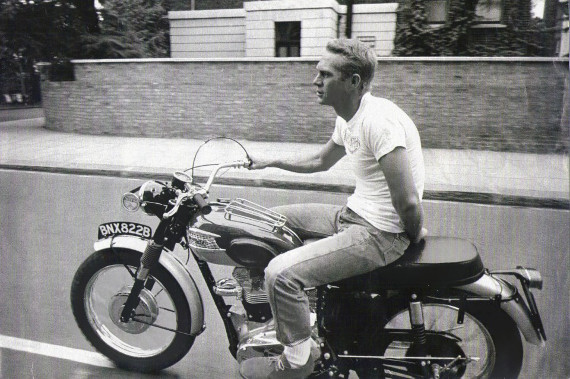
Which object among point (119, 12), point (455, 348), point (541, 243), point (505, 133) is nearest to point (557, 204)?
point (541, 243)

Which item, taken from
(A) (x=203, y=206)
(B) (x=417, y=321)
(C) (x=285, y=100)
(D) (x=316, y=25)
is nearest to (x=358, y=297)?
(B) (x=417, y=321)

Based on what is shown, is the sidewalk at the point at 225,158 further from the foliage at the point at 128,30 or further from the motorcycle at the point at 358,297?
the motorcycle at the point at 358,297

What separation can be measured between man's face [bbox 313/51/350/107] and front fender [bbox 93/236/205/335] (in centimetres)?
97

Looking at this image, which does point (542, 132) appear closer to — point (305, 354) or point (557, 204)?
point (557, 204)

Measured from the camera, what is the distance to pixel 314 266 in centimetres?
180

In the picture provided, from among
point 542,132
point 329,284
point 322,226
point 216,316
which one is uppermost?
point 542,132

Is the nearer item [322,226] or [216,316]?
[322,226]

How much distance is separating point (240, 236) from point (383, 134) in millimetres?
666

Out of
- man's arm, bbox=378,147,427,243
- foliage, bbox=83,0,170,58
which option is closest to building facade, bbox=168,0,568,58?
foliage, bbox=83,0,170,58

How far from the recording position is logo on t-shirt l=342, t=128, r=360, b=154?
1.85m

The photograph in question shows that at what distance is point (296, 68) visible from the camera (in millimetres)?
4754

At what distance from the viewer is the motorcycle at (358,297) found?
1882 millimetres

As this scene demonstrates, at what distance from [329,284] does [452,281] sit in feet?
1.50

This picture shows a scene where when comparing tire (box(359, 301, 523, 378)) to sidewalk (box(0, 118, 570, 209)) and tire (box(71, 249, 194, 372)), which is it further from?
sidewalk (box(0, 118, 570, 209))
